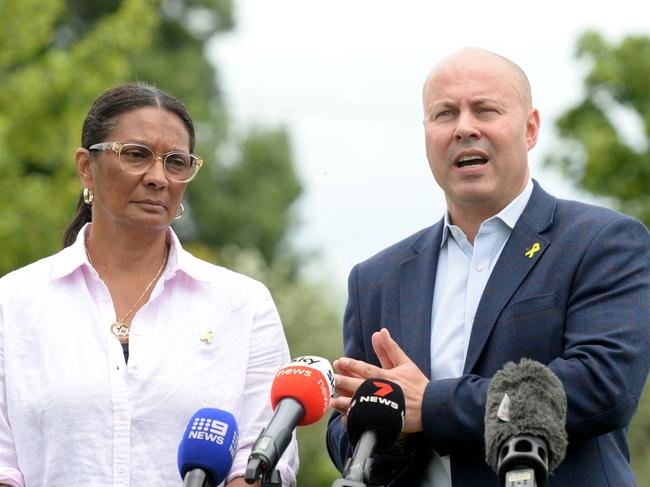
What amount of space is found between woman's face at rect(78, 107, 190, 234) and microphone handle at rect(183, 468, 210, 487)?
1614mm

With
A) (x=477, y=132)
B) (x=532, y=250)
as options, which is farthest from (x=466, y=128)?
(x=532, y=250)

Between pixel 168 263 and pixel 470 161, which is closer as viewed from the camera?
pixel 470 161

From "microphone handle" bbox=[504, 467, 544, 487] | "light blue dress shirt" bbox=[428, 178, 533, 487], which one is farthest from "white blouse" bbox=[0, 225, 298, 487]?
"microphone handle" bbox=[504, 467, 544, 487]

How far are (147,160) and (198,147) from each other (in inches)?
27.8

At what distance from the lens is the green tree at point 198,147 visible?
653 inches

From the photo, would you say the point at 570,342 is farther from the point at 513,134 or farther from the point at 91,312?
the point at 91,312

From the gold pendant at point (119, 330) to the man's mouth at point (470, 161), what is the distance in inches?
64.8

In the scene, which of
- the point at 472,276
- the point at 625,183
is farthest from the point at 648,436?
the point at 472,276

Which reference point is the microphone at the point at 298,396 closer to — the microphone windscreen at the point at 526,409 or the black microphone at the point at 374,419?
the black microphone at the point at 374,419

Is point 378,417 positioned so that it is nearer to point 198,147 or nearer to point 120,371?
point 120,371

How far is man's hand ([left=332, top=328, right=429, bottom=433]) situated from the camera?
5.30 metres

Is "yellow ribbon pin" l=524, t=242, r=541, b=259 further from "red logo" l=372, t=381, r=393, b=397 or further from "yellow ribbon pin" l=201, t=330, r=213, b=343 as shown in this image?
"yellow ribbon pin" l=201, t=330, r=213, b=343

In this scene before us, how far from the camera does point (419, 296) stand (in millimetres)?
5891

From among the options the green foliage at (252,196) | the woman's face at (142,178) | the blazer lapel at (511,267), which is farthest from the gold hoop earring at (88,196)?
the green foliage at (252,196)
